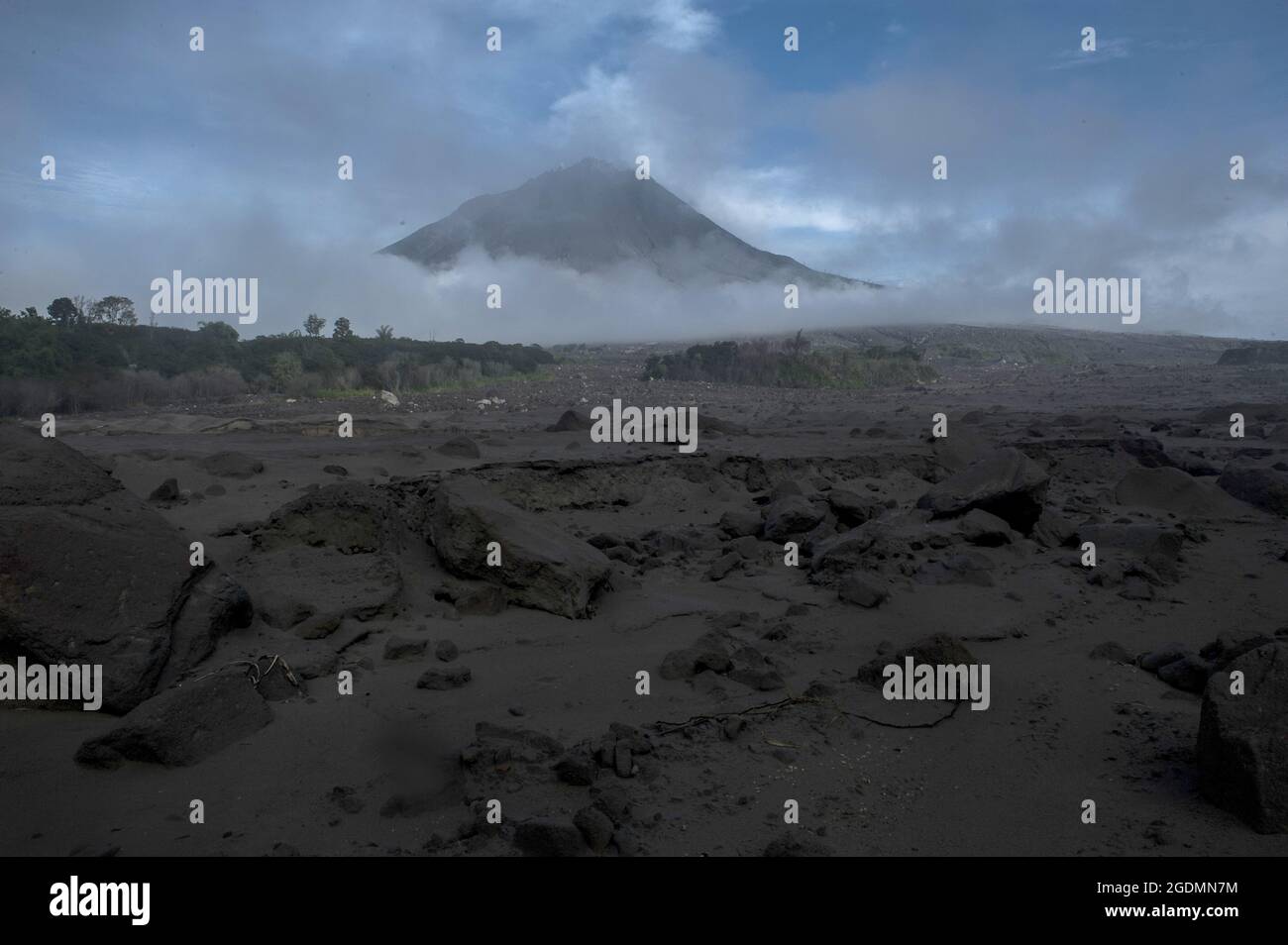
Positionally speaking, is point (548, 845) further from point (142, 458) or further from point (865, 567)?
point (142, 458)

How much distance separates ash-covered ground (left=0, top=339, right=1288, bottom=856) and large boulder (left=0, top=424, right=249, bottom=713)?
0.02 meters

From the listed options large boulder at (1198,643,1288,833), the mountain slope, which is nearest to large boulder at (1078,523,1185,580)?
large boulder at (1198,643,1288,833)

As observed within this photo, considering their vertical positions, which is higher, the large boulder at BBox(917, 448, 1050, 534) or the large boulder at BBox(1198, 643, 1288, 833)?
the large boulder at BBox(917, 448, 1050, 534)

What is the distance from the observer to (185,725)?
360cm

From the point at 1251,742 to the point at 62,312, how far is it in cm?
1941

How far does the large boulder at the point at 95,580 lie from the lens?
3.93 meters

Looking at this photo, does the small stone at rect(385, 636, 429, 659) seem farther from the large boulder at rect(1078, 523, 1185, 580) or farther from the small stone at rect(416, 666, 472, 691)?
the large boulder at rect(1078, 523, 1185, 580)

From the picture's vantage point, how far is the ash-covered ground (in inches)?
127

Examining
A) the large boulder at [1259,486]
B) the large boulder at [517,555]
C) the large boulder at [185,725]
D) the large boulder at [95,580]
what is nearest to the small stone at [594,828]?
the large boulder at [185,725]

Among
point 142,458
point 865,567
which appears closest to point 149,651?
point 865,567

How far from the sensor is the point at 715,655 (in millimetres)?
4613

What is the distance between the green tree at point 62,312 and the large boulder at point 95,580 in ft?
45.7
